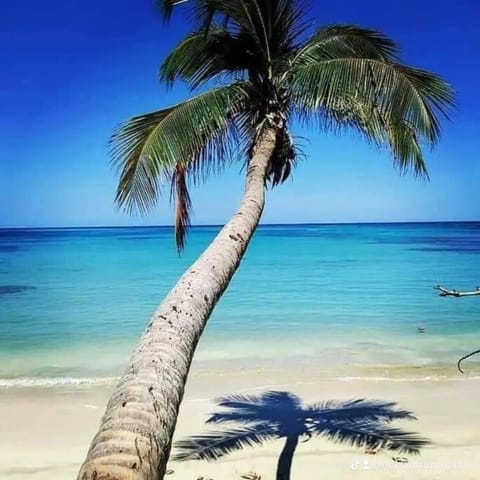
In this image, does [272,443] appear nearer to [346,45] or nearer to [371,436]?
[371,436]

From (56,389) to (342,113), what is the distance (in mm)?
8226

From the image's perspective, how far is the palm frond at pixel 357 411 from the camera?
952cm

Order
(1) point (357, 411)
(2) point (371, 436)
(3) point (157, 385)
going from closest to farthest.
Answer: (3) point (157, 385)
(2) point (371, 436)
(1) point (357, 411)

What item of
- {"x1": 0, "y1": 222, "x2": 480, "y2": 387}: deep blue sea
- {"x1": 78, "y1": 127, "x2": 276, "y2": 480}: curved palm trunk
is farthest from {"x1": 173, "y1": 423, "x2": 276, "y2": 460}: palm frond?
{"x1": 0, "y1": 222, "x2": 480, "y2": 387}: deep blue sea

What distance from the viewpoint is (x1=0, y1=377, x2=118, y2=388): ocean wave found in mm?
12679

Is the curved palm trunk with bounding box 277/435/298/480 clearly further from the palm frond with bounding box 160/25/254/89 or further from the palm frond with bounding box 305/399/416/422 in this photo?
the palm frond with bounding box 160/25/254/89

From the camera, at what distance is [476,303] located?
2486 cm

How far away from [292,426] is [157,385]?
7237 mm

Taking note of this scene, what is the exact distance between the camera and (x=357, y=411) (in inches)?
389

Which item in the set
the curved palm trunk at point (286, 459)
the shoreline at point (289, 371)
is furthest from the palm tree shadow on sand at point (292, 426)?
the shoreline at point (289, 371)

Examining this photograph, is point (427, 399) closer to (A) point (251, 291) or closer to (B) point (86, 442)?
(B) point (86, 442)

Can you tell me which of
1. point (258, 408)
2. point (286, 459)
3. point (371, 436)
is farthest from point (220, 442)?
point (258, 408)

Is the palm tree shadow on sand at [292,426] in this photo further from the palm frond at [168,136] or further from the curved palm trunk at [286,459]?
the palm frond at [168,136]

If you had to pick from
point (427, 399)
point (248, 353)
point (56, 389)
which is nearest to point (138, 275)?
point (248, 353)
